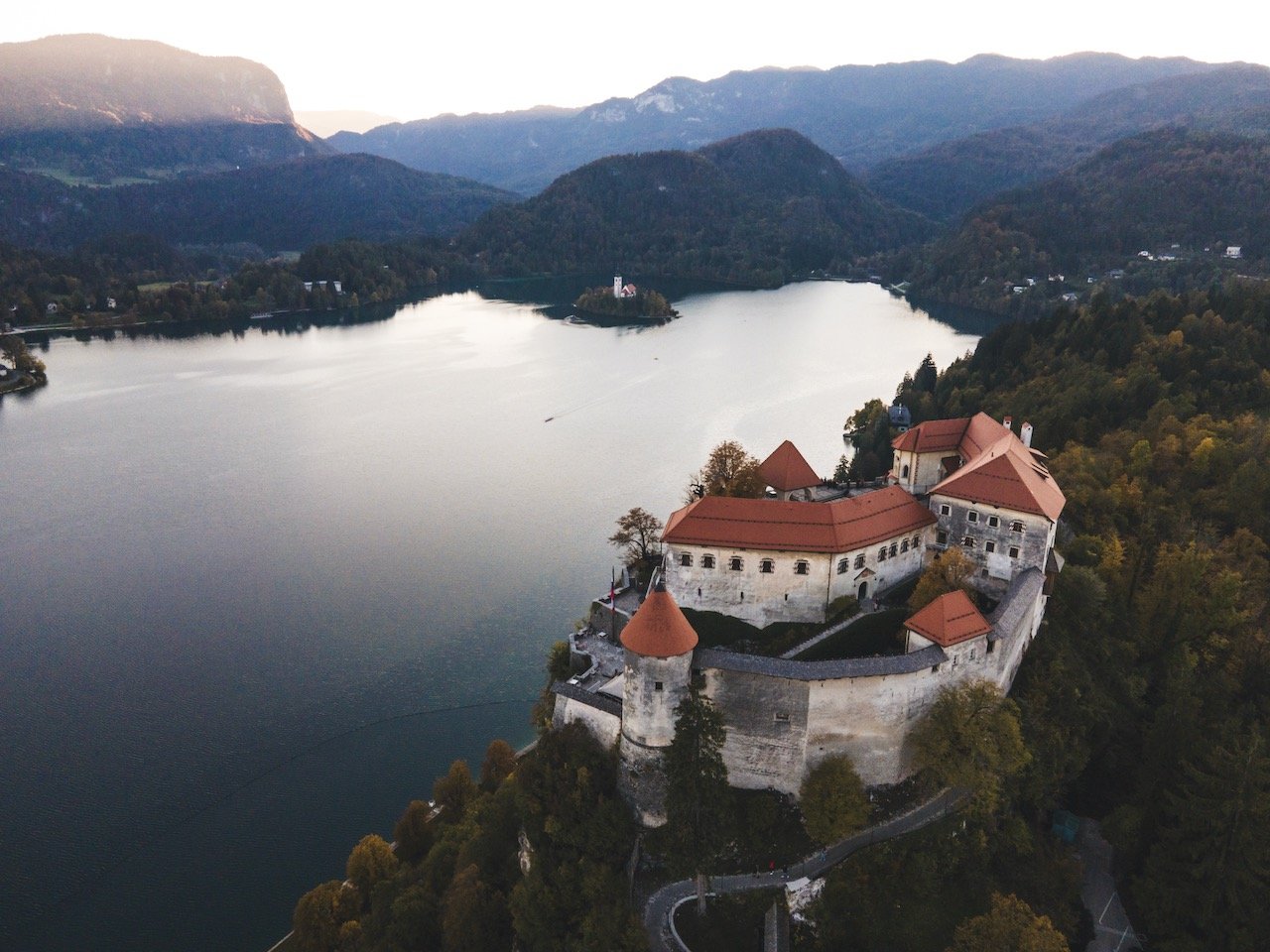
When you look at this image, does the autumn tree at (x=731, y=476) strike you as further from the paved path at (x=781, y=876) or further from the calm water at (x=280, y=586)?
the calm water at (x=280, y=586)

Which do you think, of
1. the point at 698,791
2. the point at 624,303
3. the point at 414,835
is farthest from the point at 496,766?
the point at 624,303

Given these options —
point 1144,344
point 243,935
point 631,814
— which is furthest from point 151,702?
point 1144,344

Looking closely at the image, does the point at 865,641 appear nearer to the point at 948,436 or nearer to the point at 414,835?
the point at 948,436

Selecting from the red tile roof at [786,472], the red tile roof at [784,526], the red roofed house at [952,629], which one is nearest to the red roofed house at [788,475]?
the red tile roof at [786,472]

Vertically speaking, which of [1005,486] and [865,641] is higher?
[1005,486]

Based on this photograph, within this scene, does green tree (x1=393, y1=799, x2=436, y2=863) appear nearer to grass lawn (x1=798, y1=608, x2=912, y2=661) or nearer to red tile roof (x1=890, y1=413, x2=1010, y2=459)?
grass lawn (x1=798, y1=608, x2=912, y2=661)
